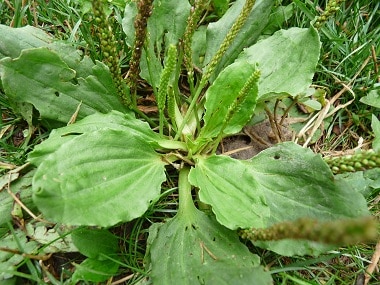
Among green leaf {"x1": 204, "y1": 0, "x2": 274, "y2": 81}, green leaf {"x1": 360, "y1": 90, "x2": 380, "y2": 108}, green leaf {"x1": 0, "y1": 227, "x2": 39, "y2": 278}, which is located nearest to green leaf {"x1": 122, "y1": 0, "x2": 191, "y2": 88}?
green leaf {"x1": 204, "y1": 0, "x2": 274, "y2": 81}

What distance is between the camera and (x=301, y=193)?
2125 mm

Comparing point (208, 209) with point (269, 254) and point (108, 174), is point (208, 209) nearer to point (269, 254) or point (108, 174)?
point (269, 254)

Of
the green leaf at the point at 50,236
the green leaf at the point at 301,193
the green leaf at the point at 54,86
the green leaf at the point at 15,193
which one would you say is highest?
the green leaf at the point at 54,86

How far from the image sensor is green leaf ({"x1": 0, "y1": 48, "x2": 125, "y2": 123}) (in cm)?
224

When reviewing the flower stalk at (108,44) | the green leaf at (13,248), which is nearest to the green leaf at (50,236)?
the green leaf at (13,248)

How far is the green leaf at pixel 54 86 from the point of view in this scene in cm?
224

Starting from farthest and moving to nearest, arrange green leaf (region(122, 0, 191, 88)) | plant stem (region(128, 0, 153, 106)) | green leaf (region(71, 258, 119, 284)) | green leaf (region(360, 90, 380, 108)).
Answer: green leaf (region(360, 90, 380, 108))
green leaf (region(122, 0, 191, 88))
green leaf (region(71, 258, 119, 284))
plant stem (region(128, 0, 153, 106))

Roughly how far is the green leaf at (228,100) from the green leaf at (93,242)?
0.67 metres

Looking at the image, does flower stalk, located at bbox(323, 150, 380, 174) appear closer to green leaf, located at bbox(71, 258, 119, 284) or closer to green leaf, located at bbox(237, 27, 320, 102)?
green leaf, located at bbox(237, 27, 320, 102)

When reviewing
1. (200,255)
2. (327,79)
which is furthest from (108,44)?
(327,79)

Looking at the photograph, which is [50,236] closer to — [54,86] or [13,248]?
[13,248]

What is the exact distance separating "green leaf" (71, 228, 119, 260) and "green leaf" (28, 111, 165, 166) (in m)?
0.36

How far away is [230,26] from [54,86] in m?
1.00

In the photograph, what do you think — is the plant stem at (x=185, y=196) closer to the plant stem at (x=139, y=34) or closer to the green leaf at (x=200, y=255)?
the green leaf at (x=200, y=255)
